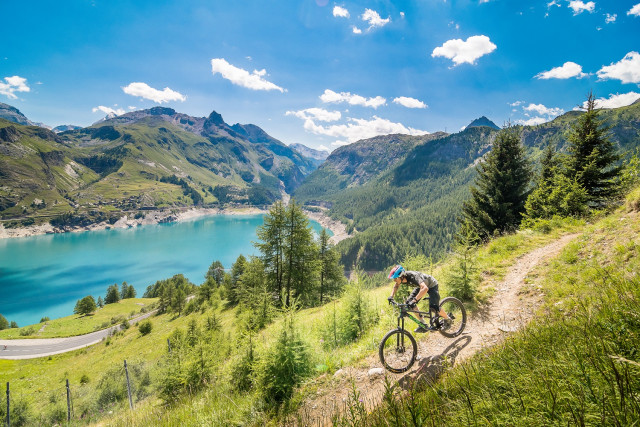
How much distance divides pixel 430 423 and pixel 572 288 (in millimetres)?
6351

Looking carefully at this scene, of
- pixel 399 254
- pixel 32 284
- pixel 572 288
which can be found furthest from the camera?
pixel 399 254

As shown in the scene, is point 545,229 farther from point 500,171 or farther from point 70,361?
point 70,361

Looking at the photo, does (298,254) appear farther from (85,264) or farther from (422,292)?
(85,264)

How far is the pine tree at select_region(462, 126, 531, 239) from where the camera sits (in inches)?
727

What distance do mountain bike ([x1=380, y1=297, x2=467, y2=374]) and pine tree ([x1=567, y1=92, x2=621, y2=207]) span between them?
14.1m

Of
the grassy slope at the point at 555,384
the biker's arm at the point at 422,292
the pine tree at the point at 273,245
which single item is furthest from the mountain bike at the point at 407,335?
the pine tree at the point at 273,245

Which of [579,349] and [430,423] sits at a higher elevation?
[579,349]

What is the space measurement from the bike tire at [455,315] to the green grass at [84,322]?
8863 centimetres

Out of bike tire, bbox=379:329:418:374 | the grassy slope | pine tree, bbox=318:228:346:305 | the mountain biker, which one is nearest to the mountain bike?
bike tire, bbox=379:329:418:374

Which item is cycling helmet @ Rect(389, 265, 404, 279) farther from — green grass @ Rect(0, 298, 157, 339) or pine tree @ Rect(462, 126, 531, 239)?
green grass @ Rect(0, 298, 157, 339)

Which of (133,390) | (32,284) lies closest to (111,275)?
(32,284)

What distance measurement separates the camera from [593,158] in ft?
48.3

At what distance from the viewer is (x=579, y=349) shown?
219 centimetres

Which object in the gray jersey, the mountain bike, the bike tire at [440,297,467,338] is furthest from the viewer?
the bike tire at [440,297,467,338]
